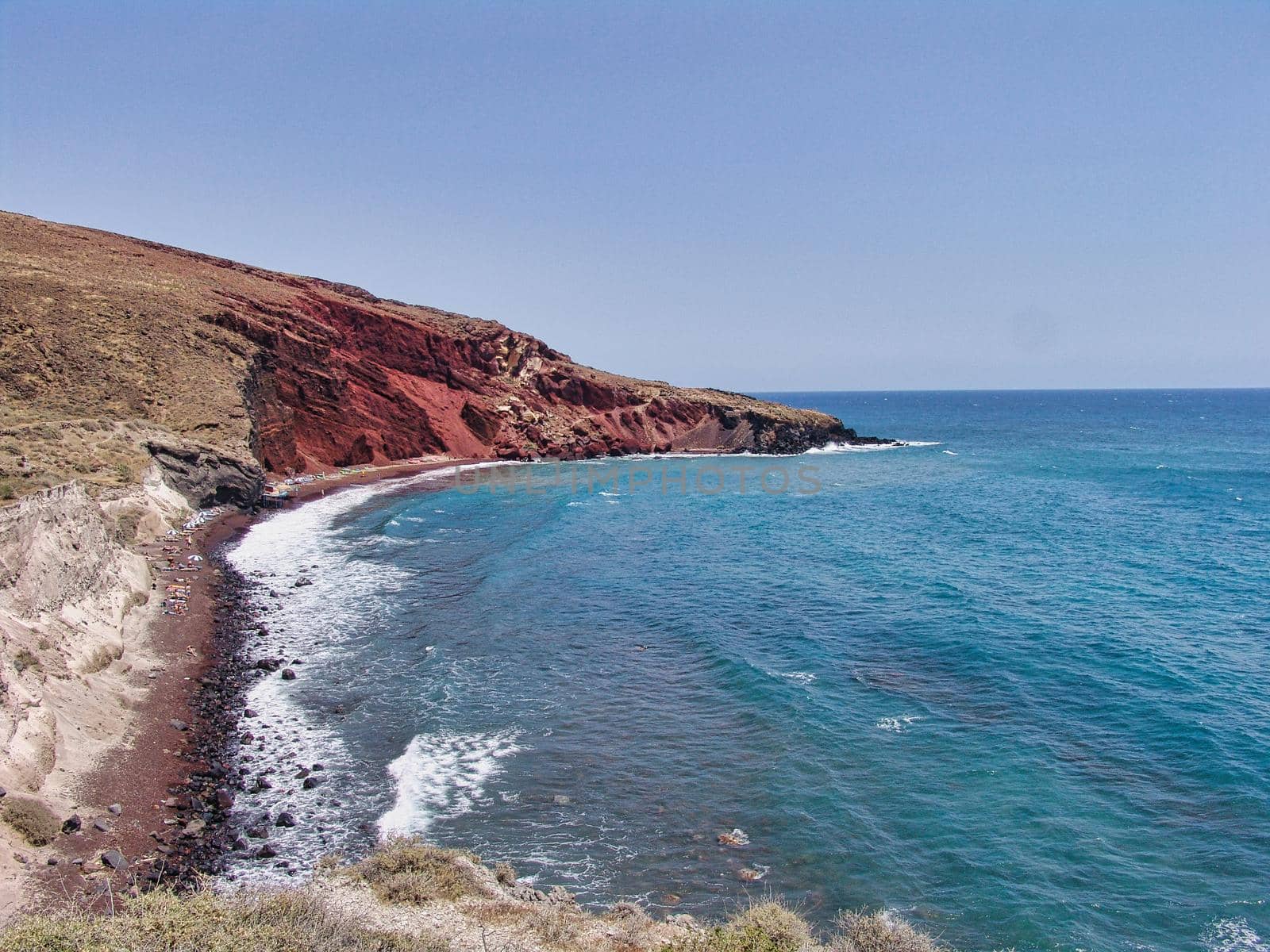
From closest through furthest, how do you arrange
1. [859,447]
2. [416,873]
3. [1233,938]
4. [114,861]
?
[1233,938] < [416,873] < [114,861] < [859,447]

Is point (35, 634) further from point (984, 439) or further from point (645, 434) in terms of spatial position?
point (984, 439)

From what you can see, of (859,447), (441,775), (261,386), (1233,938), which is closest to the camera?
(1233,938)

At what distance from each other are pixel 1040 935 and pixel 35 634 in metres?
19.9

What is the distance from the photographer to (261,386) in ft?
165

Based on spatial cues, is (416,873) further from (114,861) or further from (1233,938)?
(1233,938)

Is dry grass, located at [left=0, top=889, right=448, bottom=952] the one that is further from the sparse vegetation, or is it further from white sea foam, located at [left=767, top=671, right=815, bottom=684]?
white sea foam, located at [left=767, top=671, right=815, bottom=684]

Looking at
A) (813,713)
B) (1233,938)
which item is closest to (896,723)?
(813,713)

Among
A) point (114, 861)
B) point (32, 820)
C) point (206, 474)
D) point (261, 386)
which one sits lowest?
point (114, 861)

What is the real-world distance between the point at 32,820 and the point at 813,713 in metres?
15.3

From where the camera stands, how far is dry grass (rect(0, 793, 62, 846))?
39.9 feet

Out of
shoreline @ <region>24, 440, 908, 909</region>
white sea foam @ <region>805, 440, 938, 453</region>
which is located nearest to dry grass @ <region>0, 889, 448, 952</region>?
shoreline @ <region>24, 440, 908, 909</region>

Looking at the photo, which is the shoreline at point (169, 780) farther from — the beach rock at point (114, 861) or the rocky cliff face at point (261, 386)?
the rocky cliff face at point (261, 386)

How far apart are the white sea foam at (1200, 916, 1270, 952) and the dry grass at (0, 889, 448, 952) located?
35.6ft

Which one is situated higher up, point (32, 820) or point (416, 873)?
point (32, 820)
